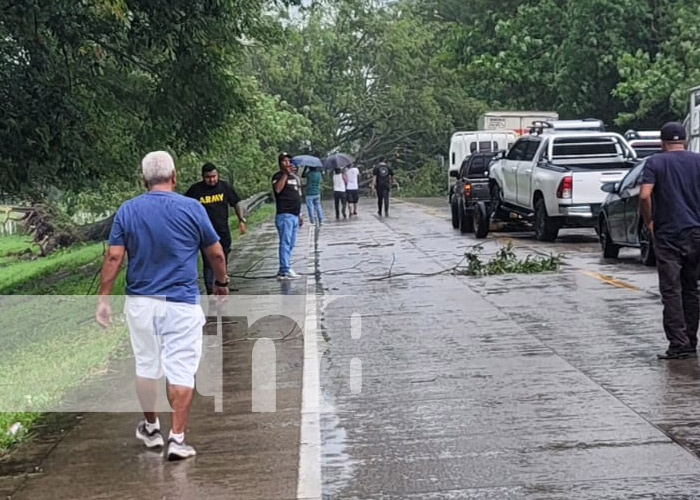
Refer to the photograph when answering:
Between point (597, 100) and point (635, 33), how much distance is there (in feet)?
11.3

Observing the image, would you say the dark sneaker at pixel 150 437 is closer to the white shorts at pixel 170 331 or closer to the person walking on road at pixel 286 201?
the white shorts at pixel 170 331

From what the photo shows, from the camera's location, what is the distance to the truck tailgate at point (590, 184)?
20.1 m

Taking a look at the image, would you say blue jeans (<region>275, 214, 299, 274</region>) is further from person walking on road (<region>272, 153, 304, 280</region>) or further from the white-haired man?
the white-haired man

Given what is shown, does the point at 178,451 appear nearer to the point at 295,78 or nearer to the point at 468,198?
the point at 468,198

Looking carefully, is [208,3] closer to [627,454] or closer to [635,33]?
[627,454]

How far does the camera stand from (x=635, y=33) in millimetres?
40219

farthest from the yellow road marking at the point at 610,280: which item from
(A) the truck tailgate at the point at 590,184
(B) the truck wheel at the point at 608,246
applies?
(A) the truck tailgate at the point at 590,184

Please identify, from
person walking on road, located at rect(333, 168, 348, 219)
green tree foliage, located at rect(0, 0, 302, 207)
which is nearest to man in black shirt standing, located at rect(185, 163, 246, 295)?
green tree foliage, located at rect(0, 0, 302, 207)

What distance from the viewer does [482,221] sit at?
2281 centimetres

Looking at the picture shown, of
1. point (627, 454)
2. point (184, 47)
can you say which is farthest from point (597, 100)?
point (627, 454)

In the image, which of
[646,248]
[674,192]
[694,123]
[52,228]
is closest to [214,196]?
[674,192]

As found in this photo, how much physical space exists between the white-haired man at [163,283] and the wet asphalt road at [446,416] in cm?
51

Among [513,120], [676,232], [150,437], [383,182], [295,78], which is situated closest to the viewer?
[150,437]

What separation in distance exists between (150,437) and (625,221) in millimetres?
11109
